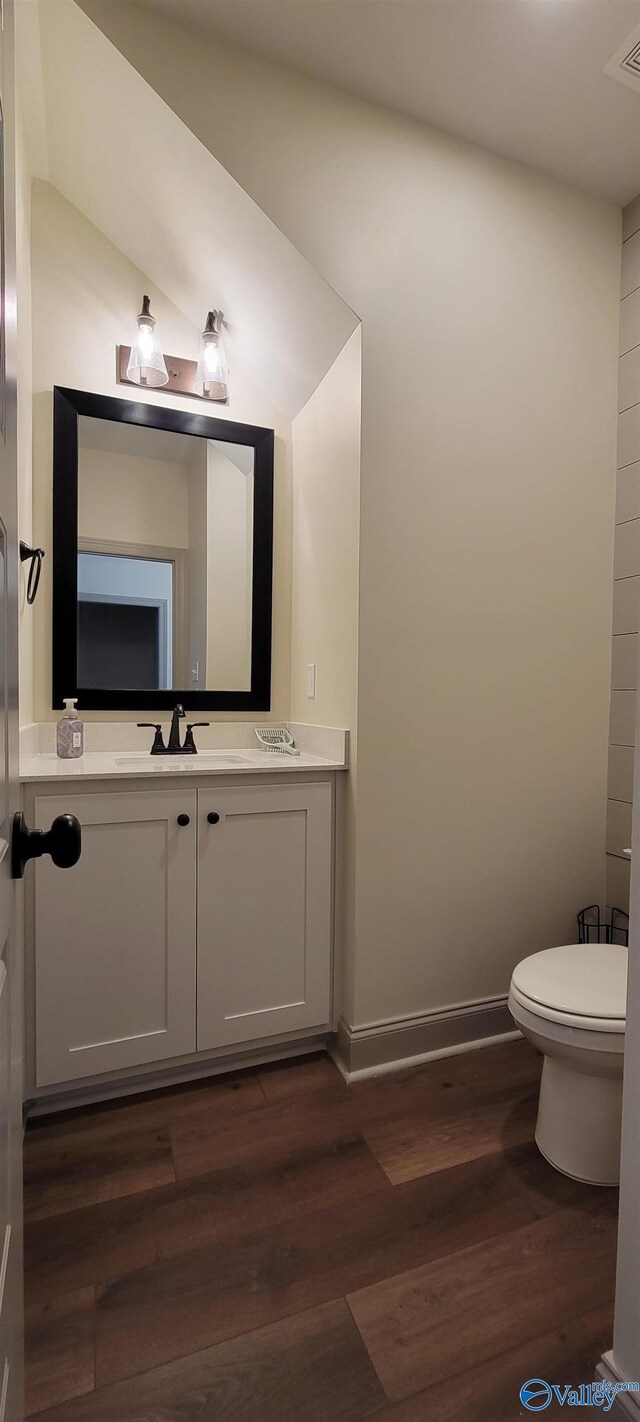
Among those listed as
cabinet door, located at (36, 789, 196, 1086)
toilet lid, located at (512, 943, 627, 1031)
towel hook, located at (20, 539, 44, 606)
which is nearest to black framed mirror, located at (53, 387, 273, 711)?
towel hook, located at (20, 539, 44, 606)

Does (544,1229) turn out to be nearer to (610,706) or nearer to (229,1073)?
(229,1073)

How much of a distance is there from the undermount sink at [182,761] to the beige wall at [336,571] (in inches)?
12.1

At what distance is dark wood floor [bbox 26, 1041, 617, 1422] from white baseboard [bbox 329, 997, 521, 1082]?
9cm

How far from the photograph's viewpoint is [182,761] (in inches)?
77.6

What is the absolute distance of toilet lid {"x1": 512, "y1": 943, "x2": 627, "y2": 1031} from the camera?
4.51ft

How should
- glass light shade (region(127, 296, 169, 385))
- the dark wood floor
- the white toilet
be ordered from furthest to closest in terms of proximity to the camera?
glass light shade (region(127, 296, 169, 385))
the white toilet
the dark wood floor

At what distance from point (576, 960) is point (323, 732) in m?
0.96

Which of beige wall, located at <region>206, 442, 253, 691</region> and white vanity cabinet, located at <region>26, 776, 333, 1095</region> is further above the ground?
beige wall, located at <region>206, 442, 253, 691</region>

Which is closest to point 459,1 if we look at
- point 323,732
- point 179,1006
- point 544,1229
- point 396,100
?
point 396,100

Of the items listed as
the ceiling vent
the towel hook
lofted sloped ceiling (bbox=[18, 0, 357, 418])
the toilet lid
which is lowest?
the toilet lid

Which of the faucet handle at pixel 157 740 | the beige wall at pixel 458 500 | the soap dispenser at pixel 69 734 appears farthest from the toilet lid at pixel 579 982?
the soap dispenser at pixel 69 734

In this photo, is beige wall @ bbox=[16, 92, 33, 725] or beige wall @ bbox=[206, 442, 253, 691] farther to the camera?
beige wall @ bbox=[206, 442, 253, 691]

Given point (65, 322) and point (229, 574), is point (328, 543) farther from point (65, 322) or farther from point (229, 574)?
point (65, 322)

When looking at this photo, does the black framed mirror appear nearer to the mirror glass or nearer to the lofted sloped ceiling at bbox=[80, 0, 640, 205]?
the mirror glass
